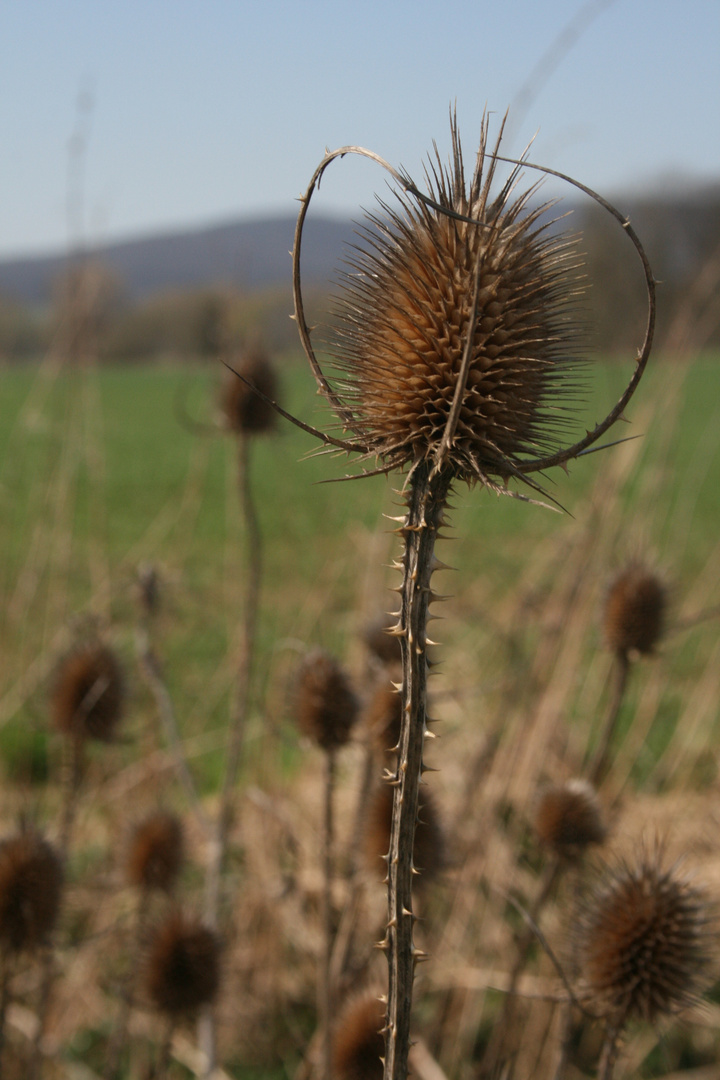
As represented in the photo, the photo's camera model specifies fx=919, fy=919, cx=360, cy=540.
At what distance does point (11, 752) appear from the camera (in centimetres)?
601

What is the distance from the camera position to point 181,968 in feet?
6.77

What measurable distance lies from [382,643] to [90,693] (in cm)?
75

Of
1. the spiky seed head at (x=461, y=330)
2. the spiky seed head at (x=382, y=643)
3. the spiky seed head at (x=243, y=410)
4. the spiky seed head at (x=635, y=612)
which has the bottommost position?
the spiky seed head at (x=382, y=643)

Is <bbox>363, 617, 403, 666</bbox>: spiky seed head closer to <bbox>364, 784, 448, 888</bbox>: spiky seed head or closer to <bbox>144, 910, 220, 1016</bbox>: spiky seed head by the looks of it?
<bbox>364, 784, 448, 888</bbox>: spiky seed head

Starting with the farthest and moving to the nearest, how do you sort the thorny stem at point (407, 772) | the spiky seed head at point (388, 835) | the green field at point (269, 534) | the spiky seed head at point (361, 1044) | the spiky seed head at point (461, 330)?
1. the green field at point (269, 534)
2. the spiky seed head at point (388, 835)
3. the spiky seed head at point (361, 1044)
4. the spiky seed head at point (461, 330)
5. the thorny stem at point (407, 772)

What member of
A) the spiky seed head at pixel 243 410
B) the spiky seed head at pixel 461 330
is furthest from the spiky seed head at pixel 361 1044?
the spiky seed head at pixel 243 410

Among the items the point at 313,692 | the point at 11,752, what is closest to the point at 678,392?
the point at 313,692

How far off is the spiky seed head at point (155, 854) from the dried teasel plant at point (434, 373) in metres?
1.32

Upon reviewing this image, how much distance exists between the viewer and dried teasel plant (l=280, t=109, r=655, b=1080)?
1.05m

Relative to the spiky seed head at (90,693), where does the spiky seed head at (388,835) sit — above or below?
below

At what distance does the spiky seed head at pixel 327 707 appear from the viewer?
2055 mm

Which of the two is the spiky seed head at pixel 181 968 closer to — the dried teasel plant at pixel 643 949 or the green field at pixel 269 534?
the green field at pixel 269 534

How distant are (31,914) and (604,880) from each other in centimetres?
113

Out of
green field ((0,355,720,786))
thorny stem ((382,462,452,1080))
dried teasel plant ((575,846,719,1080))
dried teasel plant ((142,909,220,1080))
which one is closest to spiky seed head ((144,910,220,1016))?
dried teasel plant ((142,909,220,1080))
